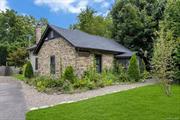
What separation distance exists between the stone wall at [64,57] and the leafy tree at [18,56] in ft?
41.6

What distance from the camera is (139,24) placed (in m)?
28.4

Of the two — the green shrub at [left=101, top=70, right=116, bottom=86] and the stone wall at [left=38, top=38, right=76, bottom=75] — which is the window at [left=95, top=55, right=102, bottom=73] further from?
the stone wall at [left=38, top=38, right=76, bottom=75]

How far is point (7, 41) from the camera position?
48875mm

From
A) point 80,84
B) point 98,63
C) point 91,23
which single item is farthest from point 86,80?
point 91,23

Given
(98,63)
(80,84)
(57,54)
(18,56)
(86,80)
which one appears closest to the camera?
(80,84)

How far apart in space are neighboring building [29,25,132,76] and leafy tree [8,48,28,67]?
12371mm

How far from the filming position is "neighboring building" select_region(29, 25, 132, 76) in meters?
21.2

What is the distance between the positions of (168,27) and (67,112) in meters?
13.3

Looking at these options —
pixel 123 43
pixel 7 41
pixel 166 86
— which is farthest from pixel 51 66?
pixel 7 41

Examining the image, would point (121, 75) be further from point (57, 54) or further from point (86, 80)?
point (57, 54)

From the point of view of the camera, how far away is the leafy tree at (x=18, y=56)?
38.2m

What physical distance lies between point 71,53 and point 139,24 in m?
10.0

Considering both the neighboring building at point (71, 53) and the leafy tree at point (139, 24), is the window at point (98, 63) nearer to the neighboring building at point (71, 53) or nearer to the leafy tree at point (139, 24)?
the neighboring building at point (71, 53)

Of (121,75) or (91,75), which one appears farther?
(121,75)
